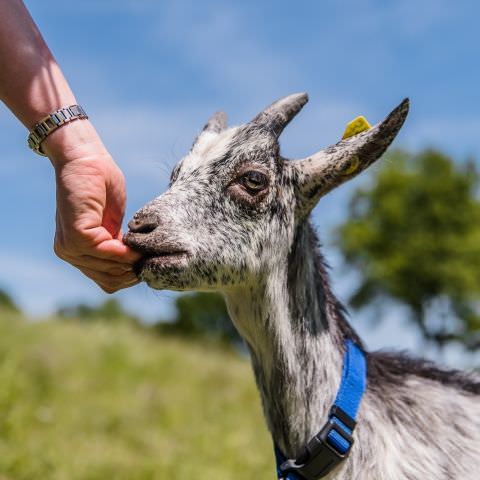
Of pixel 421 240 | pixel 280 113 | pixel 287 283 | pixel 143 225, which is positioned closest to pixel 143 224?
pixel 143 225

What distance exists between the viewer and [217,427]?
8500mm

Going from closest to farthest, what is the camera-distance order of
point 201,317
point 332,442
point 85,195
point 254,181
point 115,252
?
1. point 85,195
2. point 115,252
3. point 332,442
4. point 254,181
5. point 201,317

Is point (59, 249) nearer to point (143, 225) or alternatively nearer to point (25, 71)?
point (143, 225)

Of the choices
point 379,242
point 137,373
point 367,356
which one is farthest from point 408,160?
point 367,356

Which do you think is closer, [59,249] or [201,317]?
[59,249]

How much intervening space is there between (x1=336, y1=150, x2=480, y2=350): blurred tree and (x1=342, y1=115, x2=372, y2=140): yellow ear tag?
89.7 feet

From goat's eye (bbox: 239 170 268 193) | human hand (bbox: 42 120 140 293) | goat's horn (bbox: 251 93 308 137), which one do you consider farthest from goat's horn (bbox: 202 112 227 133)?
human hand (bbox: 42 120 140 293)

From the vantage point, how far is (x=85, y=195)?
2.96 meters

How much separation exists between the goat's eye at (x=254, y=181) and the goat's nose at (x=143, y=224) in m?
0.49

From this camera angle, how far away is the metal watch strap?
3.04 m

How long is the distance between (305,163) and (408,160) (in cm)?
3320

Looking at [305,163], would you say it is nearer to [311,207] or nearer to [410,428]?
[311,207]

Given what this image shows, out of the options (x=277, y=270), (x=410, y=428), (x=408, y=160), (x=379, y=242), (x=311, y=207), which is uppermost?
(x=408, y=160)

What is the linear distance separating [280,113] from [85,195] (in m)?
1.22
